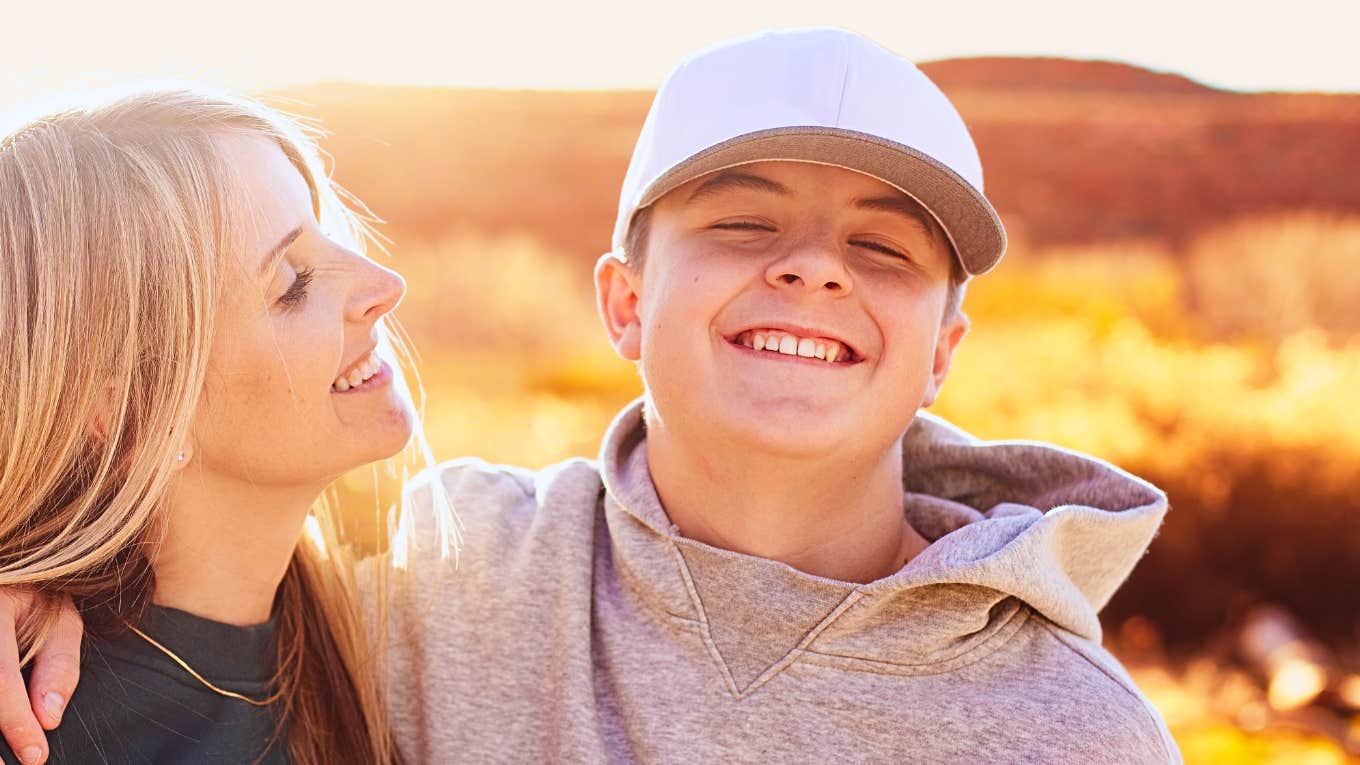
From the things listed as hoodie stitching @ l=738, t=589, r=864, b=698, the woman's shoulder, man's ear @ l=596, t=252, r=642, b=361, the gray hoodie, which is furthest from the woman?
hoodie stitching @ l=738, t=589, r=864, b=698

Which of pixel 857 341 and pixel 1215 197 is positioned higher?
pixel 857 341

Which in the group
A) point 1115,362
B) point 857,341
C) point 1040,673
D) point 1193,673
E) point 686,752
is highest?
point 857,341

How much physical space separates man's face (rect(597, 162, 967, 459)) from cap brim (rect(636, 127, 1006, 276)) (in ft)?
0.19

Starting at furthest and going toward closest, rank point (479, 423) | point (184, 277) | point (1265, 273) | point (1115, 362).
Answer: point (1265, 273), point (1115, 362), point (479, 423), point (184, 277)

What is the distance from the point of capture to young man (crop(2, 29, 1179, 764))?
2213 mm

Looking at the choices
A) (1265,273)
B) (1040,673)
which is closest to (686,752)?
(1040,673)

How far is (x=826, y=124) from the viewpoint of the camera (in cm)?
231

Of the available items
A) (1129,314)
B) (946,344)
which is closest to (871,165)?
(946,344)

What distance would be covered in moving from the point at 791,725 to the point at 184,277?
1.28m

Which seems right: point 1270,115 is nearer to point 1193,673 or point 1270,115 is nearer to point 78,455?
point 1193,673

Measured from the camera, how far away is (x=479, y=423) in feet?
27.0

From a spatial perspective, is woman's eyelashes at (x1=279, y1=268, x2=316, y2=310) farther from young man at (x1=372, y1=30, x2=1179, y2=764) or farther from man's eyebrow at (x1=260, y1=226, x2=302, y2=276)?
young man at (x1=372, y1=30, x2=1179, y2=764)

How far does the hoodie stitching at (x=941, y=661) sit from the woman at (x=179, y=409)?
872 millimetres

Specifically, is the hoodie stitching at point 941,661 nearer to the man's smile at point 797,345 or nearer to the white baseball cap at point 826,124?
the man's smile at point 797,345
